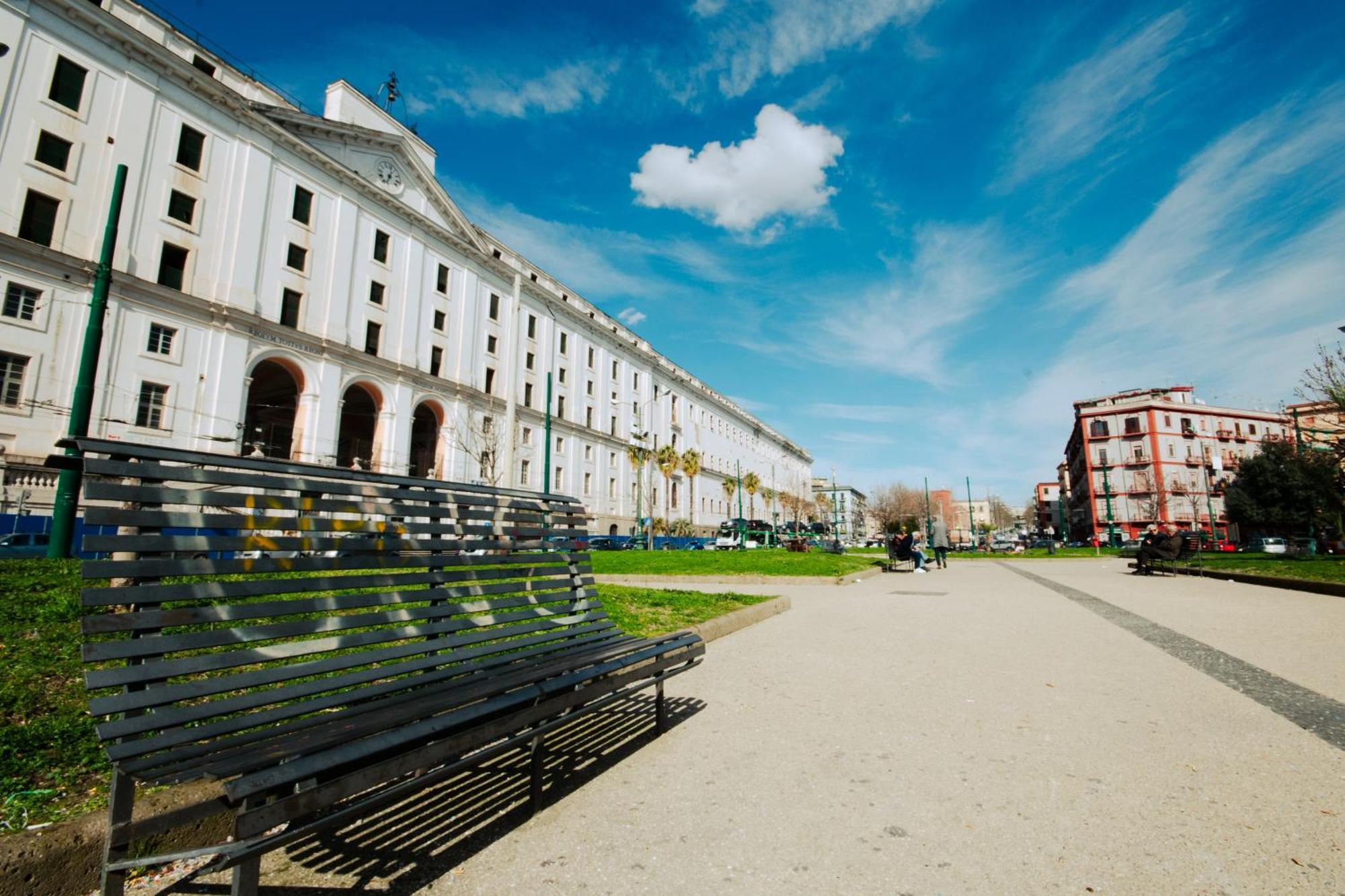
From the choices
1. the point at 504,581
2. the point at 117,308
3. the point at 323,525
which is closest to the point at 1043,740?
the point at 504,581

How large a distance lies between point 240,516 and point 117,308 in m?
29.8

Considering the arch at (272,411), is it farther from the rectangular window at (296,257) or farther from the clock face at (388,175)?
the clock face at (388,175)

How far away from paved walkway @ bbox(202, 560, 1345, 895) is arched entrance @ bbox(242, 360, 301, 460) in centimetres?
3677

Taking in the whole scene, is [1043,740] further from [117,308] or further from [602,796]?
[117,308]

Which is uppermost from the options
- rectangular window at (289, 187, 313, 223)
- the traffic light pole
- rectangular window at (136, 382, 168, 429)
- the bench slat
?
rectangular window at (289, 187, 313, 223)

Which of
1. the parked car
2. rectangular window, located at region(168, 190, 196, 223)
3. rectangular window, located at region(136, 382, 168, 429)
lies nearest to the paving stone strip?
the parked car

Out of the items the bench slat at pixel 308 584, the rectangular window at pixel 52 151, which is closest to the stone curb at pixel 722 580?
the bench slat at pixel 308 584

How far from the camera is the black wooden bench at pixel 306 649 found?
1712mm

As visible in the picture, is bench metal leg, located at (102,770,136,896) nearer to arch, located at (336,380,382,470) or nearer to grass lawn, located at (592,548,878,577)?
grass lawn, located at (592,548,878,577)

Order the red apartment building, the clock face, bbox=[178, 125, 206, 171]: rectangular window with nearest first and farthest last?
bbox=[178, 125, 206, 171]: rectangular window, the clock face, the red apartment building

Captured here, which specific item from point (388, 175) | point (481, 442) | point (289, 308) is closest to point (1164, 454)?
point (481, 442)

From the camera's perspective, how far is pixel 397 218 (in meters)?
37.1

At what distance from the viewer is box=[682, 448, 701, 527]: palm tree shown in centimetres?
6694

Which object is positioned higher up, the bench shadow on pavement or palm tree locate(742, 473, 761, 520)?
Answer: palm tree locate(742, 473, 761, 520)
